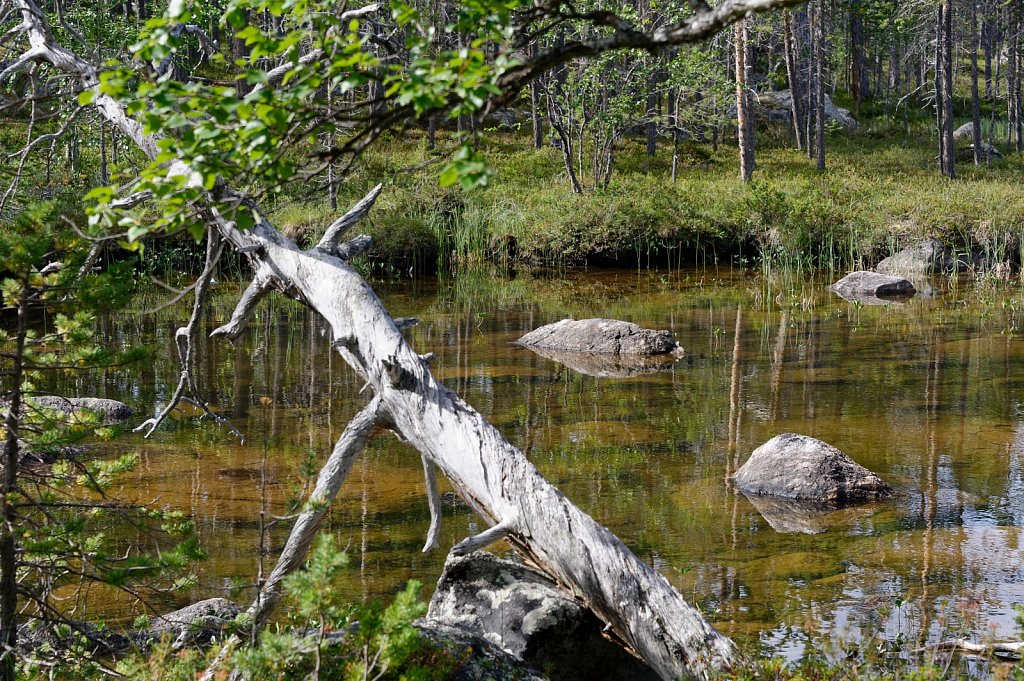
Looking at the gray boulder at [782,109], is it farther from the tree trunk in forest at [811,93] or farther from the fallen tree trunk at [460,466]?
the fallen tree trunk at [460,466]

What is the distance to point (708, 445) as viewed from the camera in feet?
28.6

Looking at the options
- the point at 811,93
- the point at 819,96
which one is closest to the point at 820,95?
the point at 819,96

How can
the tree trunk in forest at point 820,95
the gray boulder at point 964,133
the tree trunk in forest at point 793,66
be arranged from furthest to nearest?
the gray boulder at point 964,133
the tree trunk in forest at point 820,95
the tree trunk in forest at point 793,66

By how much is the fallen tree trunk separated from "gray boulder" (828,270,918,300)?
45.0ft

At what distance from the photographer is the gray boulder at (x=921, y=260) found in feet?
63.4

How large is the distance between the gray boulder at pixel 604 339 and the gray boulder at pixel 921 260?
846 cm

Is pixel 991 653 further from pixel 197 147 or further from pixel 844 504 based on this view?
pixel 197 147

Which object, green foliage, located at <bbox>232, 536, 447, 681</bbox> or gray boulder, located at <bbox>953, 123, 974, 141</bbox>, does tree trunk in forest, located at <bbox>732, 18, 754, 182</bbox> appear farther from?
green foliage, located at <bbox>232, 536, 447, 681</bbox>

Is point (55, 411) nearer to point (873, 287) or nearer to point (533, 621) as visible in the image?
point (533, 621)

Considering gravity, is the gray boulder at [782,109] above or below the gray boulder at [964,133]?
above

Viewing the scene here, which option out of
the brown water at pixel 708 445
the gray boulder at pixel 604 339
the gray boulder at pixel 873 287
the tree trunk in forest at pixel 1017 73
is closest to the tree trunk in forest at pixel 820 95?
the tree trunk in forest at pixel 1017 73

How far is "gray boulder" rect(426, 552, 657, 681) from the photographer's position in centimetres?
455

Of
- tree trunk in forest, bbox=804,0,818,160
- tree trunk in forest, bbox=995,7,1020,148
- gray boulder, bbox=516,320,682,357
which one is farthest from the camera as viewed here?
tree trunk in forest, bbox=995,7,1020,148

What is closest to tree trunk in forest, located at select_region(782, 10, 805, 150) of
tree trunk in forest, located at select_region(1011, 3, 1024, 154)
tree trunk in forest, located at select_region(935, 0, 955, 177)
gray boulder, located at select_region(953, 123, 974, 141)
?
tree trunk in forest, located at select_region(935, 0, 955, 177)
